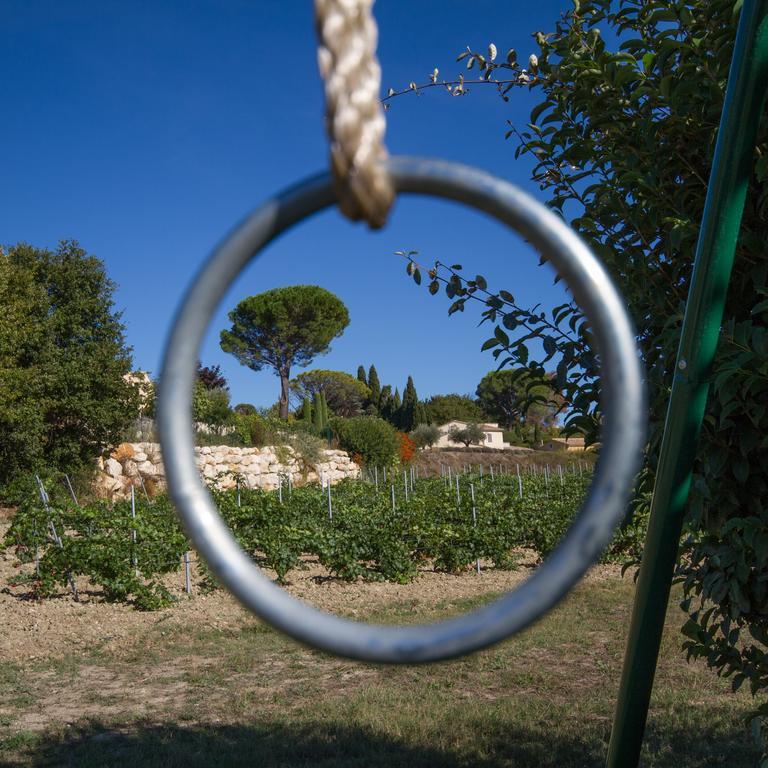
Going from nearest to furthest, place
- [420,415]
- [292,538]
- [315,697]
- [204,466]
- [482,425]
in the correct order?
[315,697]
[292,538]
[204,466]
[482,425]
[420,415]

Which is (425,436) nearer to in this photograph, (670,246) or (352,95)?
(670,246)

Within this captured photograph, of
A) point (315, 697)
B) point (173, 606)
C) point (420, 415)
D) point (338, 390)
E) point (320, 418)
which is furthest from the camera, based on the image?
point (338, 390)

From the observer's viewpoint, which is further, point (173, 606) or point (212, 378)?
point (212, 378)

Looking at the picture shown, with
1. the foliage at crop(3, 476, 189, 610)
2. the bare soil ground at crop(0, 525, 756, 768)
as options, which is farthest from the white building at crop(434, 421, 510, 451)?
the bare soil ground at crop(0, 525, 756, 768)

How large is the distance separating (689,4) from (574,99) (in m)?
0.44

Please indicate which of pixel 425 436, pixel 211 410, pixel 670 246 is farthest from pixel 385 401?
pixel 670 246

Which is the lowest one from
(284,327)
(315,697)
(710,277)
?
(315,697)

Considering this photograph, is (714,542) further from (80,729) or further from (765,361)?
(80,729)

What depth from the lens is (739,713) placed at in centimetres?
510

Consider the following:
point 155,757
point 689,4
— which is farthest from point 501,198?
point 155,757

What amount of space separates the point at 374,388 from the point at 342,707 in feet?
123

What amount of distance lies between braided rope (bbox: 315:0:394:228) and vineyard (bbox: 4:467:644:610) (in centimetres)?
917

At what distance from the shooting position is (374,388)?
4306cm

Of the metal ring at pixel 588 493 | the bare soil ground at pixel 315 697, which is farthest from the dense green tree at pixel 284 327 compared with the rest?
the metal ring at pixel 588 493
